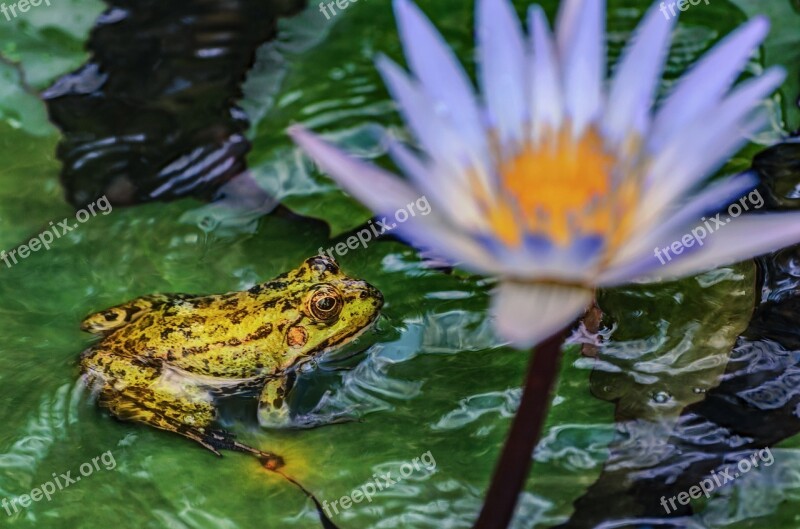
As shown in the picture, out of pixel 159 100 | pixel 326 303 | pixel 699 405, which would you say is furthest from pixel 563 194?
pixel 159 100

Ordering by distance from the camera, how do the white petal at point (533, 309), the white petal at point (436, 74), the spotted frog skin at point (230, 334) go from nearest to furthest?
the white petal at point (533, 309), the white petal at point (436, 74), the spotted frog skin at point (230, 334)

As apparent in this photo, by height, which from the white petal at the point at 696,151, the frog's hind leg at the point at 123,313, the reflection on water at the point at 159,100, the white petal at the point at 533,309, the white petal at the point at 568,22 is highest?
the white petal at the point at 568,22

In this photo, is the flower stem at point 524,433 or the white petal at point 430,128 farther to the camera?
the white petal at point 430,128

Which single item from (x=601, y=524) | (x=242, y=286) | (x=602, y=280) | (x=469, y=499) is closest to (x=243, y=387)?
(x=242, y=286)

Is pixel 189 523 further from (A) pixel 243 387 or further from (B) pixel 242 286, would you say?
(B) pixel 242 286

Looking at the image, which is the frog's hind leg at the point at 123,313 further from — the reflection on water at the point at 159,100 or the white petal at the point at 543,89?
the white petal at the point at 543,89

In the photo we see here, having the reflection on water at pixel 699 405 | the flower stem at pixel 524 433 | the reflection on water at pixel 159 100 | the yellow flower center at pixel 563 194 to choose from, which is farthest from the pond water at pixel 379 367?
the yellow flower center at pixel 563 194

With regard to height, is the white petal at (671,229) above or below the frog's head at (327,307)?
above

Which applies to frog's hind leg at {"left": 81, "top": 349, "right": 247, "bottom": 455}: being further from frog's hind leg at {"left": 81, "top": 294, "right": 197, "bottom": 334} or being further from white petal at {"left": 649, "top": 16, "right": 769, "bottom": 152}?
white petal at {"left": 649, "top": 16, "right": 769, "bottom": 152}
